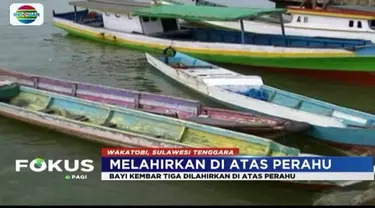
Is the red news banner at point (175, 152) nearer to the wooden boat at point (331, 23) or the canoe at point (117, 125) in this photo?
the canoe at point (117, 125)

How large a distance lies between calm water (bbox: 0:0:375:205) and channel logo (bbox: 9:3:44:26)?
26.1ft

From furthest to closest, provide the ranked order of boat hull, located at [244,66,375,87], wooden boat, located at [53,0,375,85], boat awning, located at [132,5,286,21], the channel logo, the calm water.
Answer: the channel logo → boat awning, located at [132,5,286,21] → wooden boat, located at [53,0,375,85] → boat hull, located at [244,66,375,87] → the calm water

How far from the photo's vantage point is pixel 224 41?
2116 centimetres

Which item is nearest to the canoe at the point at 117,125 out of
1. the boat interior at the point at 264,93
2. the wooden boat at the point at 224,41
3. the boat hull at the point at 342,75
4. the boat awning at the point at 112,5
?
the boat interior at the point at 264,93

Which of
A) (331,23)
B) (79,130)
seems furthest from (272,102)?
(331,23)

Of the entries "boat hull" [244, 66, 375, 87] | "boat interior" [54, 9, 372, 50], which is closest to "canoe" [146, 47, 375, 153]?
"boat hull" [244, 66, 375, 87]

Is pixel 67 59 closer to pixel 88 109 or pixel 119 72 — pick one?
pixel 119 72

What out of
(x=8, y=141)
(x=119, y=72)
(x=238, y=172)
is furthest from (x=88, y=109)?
(x=119, y=72)

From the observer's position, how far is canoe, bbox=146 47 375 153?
434 inches

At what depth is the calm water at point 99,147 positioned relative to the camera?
31.5ft

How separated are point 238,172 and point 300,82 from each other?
29.6 feet

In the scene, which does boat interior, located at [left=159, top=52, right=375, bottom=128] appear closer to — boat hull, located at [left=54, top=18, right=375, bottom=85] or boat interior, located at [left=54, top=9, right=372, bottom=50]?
boat hull, located at [left=54, top=18, right=375, bottom=85]

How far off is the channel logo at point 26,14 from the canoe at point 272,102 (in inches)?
535

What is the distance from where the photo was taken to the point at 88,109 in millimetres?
12758
